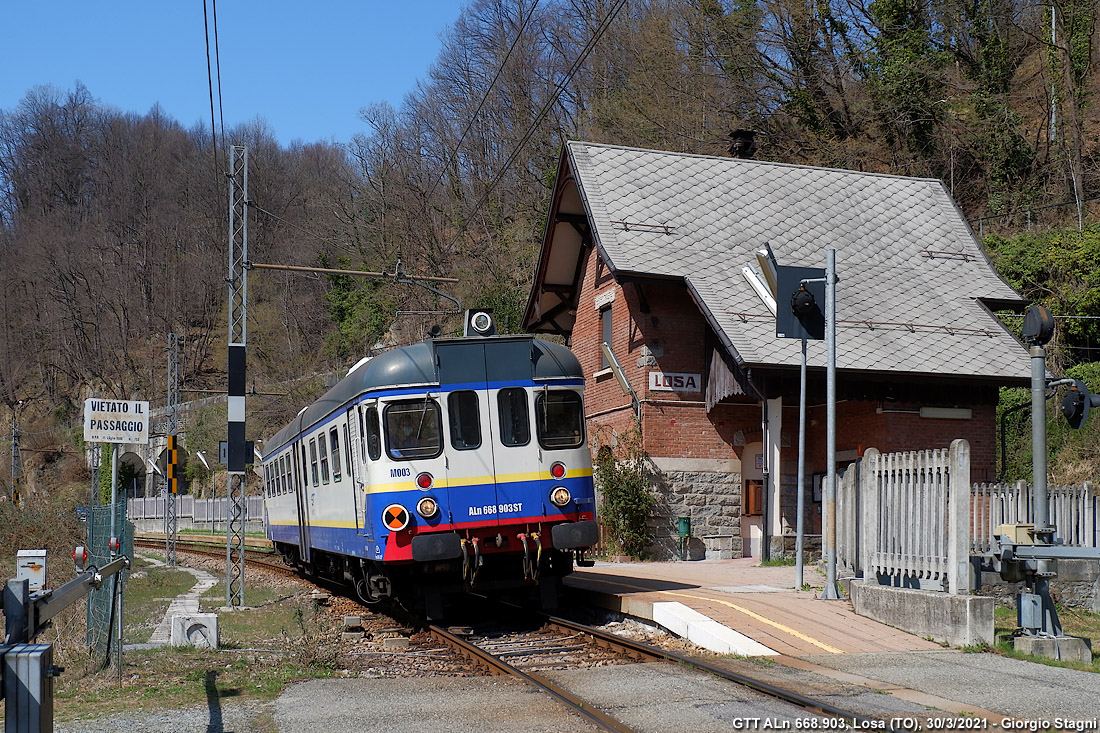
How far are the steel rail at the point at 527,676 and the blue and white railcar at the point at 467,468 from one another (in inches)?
31.2

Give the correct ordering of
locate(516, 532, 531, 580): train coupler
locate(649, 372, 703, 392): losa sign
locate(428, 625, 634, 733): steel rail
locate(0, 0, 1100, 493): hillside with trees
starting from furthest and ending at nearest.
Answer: locate(0, 0, 1100, 493): hillside with trees → locate(649, 372, 703, 392): losa sign → locate(516, 532, 531, 580): train coupler → locate(428, 625, 634, 733): steel rail

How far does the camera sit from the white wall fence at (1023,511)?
12.2 m

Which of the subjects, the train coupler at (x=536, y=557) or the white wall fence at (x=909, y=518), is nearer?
the white wall fence at (x=909, y=518)

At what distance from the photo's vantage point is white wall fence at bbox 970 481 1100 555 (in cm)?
1224

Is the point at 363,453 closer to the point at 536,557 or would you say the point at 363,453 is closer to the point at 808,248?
the point at 536,557

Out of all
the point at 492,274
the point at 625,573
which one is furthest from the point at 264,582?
the point at 492,274

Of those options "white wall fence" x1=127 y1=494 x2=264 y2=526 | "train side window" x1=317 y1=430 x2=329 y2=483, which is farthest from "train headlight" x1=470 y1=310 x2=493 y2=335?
"white wall fence" x1=127 y1=494 x2=264 y2=526

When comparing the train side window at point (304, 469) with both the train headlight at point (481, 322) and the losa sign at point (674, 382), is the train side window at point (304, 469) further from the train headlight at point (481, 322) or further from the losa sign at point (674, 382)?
the losa sign at point (674, 382)

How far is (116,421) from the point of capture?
14016mm

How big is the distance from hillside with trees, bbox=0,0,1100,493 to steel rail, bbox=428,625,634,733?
965 cm

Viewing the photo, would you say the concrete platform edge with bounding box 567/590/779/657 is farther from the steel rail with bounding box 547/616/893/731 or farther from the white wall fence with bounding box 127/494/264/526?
the white wall fence with bounding box 127/494/264/526

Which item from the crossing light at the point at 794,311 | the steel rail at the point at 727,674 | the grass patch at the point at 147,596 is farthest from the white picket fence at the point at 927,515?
the grass patch at the point at 147,596

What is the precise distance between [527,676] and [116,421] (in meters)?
7.61

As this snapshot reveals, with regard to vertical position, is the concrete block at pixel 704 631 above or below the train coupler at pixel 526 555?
below
